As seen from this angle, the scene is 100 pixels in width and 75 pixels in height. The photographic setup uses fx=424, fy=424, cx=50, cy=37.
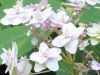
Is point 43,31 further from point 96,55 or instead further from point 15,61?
point 96,55

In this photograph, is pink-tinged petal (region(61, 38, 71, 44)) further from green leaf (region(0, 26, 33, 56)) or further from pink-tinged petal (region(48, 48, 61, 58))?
green leaf (region(0, 26, 33, 56))

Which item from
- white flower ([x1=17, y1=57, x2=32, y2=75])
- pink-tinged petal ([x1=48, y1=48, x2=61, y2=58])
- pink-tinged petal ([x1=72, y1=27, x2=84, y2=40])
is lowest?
white flower ([x1=17, y1=57, x2=32, y2=75])

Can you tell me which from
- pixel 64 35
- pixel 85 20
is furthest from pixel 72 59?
pixel 85 20

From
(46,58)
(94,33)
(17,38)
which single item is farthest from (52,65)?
(17,38)

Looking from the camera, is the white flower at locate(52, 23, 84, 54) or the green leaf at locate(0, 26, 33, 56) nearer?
the white flower at locate(52, 23, 84, 54)

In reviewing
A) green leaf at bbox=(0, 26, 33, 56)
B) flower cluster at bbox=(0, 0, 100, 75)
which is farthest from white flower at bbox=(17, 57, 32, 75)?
green leaf at bbox=(0, 26, 33, 56)

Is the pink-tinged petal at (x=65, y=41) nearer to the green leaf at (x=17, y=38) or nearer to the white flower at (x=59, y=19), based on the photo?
the white flower at (x=59, y=19)

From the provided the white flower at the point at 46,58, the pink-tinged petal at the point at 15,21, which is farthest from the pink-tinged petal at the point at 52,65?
the pink-tinged petal at the point at 15,21
